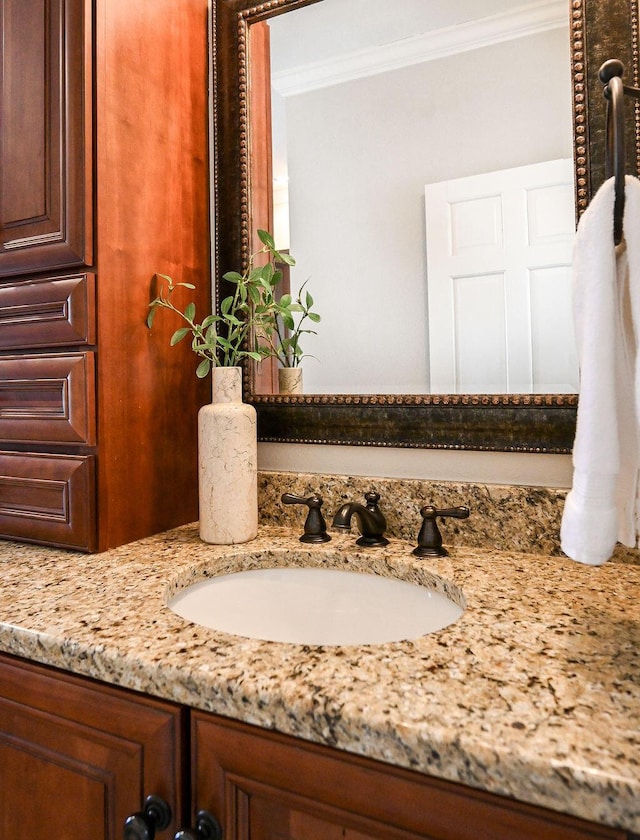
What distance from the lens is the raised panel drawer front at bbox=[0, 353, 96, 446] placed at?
102 cm

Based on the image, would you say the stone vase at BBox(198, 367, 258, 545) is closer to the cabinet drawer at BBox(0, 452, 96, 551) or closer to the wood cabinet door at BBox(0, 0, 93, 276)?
the cabinet drawer at BBox(0, 452, 96, 551)

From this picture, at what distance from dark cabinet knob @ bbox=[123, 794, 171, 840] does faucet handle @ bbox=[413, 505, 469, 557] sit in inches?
20.7

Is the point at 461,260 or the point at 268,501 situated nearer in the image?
the point at 461,260

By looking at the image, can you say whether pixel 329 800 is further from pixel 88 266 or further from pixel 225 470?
pixel 88 266

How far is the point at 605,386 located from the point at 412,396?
0.53 metres

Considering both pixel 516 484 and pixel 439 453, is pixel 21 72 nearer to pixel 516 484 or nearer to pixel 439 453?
pixel 439 453

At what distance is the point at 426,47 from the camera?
113cm

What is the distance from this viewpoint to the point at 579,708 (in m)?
0.52

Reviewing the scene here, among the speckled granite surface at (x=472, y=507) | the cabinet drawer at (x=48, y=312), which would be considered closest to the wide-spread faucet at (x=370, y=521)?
the speckled granite surface at (x=472, y=507)

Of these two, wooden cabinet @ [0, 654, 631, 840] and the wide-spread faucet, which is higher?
the wide-spread faucet

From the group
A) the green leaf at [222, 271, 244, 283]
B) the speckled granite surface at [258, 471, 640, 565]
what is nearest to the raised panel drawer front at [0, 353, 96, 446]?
the green leaf at [222, 271, 244, 283]

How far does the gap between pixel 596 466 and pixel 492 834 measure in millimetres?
336

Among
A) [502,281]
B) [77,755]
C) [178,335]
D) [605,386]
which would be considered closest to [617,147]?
[605,386]

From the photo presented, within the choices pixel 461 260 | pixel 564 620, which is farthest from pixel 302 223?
pixel 564 620
